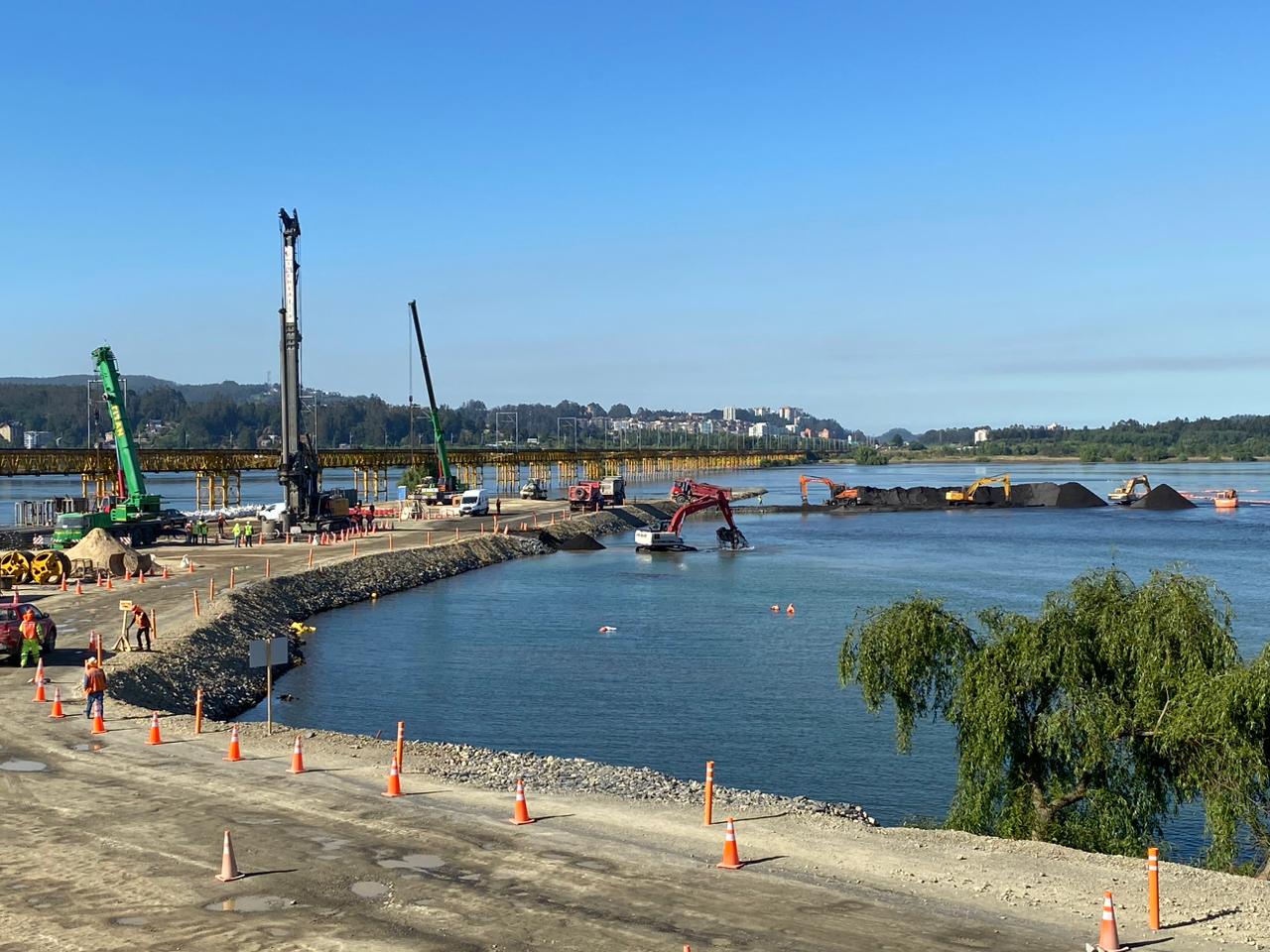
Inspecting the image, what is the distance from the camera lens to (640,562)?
91.5 metres

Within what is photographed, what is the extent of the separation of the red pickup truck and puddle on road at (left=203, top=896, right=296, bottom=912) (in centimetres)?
2213

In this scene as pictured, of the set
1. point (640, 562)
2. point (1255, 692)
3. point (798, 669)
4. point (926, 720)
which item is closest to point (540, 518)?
point (640, 562)

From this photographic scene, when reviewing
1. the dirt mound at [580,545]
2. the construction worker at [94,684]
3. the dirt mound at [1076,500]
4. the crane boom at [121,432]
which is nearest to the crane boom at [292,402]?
the crane boom at [121,432]

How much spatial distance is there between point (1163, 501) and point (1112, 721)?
497 feet

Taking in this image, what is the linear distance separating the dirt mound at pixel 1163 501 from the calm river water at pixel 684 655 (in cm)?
6005

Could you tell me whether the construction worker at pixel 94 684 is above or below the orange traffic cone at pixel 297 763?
above

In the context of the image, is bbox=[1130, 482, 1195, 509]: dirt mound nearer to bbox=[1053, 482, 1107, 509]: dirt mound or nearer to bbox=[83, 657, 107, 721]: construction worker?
bbox=[1053, 482, 1107, 509]: dirt mound

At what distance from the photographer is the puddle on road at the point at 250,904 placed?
16.1m

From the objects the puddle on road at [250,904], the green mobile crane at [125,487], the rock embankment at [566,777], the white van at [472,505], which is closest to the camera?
the puddle on road at [250,904]

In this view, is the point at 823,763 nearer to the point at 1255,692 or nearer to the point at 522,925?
the point at 1255,692

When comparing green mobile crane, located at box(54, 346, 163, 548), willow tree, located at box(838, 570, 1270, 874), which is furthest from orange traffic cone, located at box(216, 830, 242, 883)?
green mobile crane, located at box(54, 346, 163, 548)

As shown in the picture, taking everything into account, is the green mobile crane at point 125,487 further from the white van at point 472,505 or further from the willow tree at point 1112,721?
the willow tree at point 1112,721

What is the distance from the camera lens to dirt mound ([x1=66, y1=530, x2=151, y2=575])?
59969mm

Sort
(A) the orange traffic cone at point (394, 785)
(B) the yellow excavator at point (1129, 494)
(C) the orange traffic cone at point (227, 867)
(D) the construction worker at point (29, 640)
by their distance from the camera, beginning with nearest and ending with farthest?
(C) the orange traffic cone at point (227, 867) → (A) the orange traffic cone at point (394, 785) → (D) the construction worker at point (29, 640) → (B) the yellow excavator at point (1129, 494)
